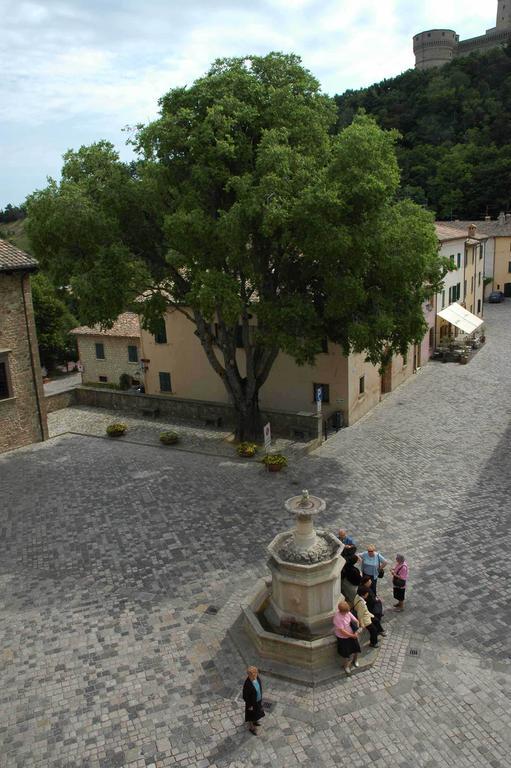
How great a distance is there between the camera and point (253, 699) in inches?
356

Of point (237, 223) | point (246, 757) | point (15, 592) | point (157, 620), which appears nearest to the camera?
point (246, 757)

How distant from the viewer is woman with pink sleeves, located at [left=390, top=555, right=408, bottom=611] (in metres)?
11.8

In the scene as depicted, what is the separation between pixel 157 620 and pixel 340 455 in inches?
424

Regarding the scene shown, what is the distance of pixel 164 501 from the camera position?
17.8 meters

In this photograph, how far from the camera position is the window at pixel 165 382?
29.5 m

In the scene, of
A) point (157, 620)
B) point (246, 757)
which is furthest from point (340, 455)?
point (246, 757)

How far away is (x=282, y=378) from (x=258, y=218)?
31.2 ft

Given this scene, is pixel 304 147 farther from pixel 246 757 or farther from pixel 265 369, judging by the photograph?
pixel 246 757

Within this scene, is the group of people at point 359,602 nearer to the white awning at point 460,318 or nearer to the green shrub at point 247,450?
the green shrub at point 247,450

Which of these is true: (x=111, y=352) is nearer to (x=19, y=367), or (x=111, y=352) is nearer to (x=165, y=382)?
(x=165, y=382)

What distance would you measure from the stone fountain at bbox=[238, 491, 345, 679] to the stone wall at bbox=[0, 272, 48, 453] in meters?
15.4

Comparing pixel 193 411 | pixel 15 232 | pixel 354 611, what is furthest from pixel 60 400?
pixel 15 232

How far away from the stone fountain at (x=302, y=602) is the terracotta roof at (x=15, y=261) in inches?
620

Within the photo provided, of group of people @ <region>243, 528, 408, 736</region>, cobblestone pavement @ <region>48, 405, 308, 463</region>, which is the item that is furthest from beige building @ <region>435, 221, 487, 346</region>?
group of people @ <region>243, 528, 408, 736</region>
